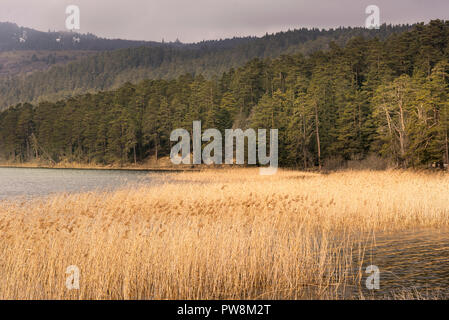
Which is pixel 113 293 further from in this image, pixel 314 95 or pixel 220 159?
pixel 220 159

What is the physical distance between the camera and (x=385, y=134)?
158 feet

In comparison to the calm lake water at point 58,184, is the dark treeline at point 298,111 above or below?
above

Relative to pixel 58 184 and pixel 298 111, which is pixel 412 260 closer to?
pixel 58 184

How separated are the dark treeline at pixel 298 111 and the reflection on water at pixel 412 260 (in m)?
27.5

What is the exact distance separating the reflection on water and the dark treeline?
2748cm

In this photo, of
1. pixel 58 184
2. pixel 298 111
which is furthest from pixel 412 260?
pixel 298 111

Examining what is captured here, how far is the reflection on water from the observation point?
29.6 ft

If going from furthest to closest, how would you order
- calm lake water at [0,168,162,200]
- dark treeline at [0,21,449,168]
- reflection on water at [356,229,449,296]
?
dark treeline at [0,21,449,168] → calm lake water at [0,168,162,200] → reflection on water at [356,229,449,296]

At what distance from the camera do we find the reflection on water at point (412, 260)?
9026 mm

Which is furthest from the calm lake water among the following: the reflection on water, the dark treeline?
the dark treeline

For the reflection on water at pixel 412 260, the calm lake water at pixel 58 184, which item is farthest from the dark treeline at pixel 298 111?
the reflection on water at pixel 412 260

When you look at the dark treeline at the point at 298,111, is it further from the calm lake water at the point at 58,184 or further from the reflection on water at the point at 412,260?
the reflection on water at the point at 412,260

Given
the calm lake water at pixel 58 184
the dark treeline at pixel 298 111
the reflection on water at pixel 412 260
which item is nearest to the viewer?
the reflection on water at pixel 412 260

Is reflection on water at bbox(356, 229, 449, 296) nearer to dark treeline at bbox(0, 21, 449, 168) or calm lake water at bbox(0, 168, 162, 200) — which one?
calm lake water at bbox(0, 168, 162, 200)
